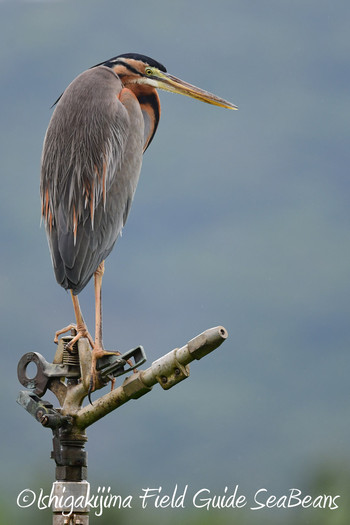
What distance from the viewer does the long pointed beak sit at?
17.7ft

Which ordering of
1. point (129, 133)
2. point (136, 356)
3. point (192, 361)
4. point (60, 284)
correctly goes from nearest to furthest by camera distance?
point (192, 361) → point (136, 356) → point (60, 284) → point (129, 133)

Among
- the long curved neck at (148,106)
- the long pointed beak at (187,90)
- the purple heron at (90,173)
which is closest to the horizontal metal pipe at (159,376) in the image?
the purple heron at (90,173)

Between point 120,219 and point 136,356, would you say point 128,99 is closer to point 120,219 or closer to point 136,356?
point 120,219

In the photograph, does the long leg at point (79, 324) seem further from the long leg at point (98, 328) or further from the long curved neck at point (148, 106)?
the long curved neck at point (148, 106)

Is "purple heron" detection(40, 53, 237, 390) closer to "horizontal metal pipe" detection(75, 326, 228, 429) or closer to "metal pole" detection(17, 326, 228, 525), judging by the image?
"metal pole" detection(17, 326, 228, 525)

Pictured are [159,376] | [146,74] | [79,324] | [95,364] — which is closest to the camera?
[159,376]

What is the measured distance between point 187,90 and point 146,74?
0.93 ft

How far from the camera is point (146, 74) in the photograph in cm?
538

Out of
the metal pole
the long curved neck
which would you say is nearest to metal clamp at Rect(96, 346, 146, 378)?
the metal pole

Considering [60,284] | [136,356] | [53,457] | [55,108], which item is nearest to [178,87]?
[55,108]

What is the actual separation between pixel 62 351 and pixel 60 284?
1.37 ft

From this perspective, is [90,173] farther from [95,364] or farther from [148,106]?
[95,364]

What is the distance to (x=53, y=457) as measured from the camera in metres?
4.81

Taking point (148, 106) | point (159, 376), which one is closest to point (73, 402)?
point (159, 376)
